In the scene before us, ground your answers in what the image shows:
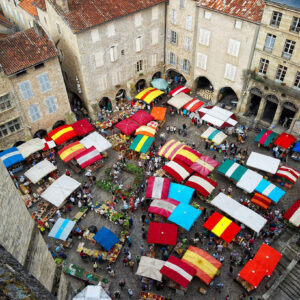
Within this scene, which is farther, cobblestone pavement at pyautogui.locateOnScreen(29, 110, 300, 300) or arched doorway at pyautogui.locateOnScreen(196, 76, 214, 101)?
arched doorway at pyautogui.locateOnScreen(196, 76, 214, 101)

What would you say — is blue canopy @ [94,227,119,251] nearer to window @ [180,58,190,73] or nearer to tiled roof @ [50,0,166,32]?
tiled roof @ [50,0,166,32]

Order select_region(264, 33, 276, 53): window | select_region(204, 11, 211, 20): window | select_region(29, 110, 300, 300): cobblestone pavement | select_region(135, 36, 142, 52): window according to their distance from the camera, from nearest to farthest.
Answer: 1. select_region(29, 110, 300, 300): cobblestone pavement
2. select_region(264, 33, 276, 53): window
3. select_region(204, 11, 211, 20): window
4. select_region(135, 36, 142, 52): window

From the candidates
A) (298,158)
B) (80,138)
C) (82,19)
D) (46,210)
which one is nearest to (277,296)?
(298,158)

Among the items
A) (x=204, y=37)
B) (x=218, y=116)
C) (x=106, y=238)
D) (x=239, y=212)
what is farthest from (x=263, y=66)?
(x=106, y=238)

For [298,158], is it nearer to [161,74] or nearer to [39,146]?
[161,74]

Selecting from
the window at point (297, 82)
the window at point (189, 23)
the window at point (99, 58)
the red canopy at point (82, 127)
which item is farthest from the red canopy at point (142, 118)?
the window at point (297, 82)

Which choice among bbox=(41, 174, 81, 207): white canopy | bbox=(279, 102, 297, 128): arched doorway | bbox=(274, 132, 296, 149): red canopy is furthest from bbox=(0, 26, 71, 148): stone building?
bbox=(279, 102, 297, 128): arched doorway

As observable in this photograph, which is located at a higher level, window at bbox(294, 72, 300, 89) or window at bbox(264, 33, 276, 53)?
window at bbox(264, 33, 276, 53)

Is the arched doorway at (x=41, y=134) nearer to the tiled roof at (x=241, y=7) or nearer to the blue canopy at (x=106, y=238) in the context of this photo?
the blue canopy at (x=106, y=238)
